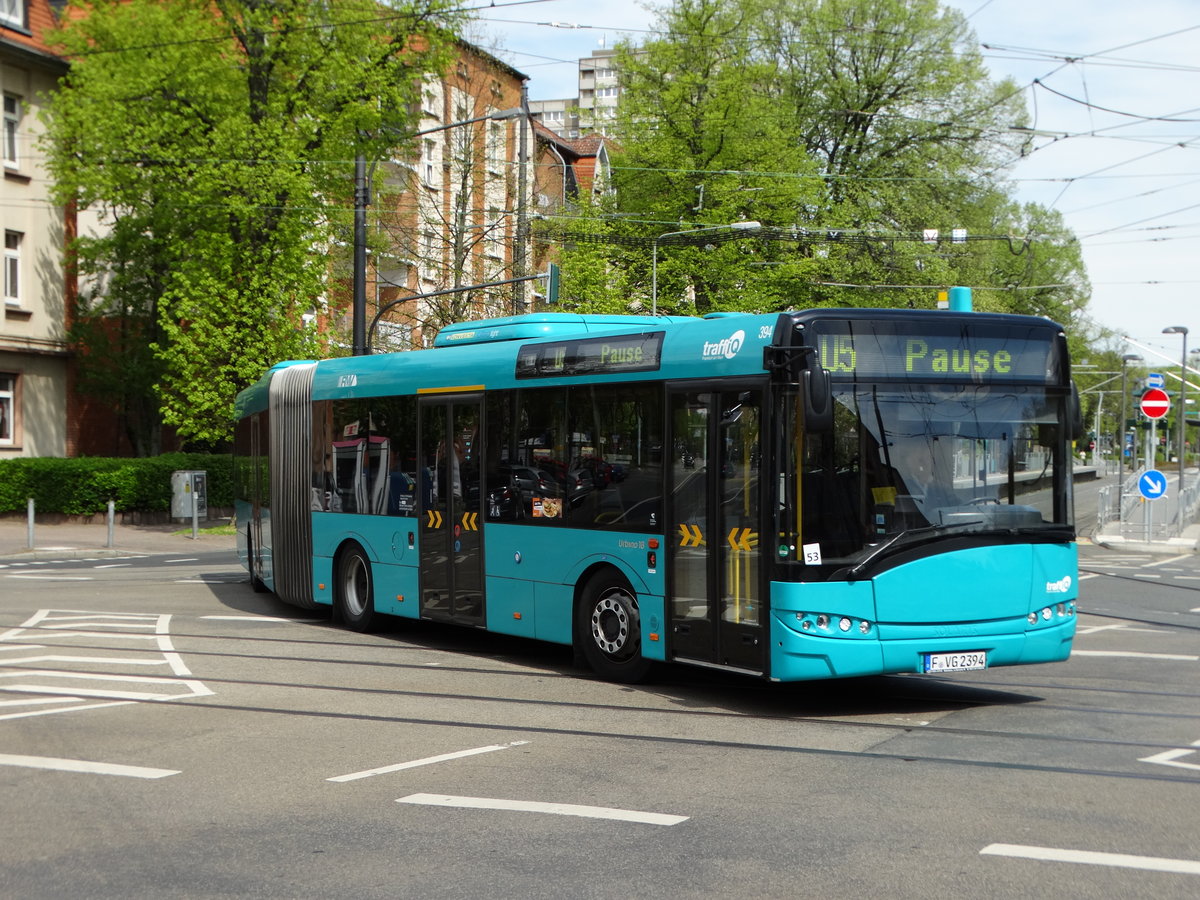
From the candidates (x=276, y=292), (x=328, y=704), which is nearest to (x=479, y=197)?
(x=276, y=292)


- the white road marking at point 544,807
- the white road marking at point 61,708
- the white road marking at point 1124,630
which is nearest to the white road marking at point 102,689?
the white road marking at point 61,708

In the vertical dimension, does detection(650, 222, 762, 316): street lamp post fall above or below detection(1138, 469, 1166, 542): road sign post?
above

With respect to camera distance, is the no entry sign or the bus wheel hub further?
the no entry sign

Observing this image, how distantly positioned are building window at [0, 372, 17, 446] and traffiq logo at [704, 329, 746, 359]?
3067 cm

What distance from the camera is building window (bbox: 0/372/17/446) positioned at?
36750 mm

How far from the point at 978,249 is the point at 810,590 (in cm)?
3828

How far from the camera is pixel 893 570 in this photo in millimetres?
9406

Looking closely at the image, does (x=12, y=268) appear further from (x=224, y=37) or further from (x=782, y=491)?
(x=782, y=491)

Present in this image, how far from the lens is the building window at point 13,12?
1474 inches

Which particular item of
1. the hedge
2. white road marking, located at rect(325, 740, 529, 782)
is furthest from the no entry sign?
white road marking, located at rect(325, 740, 529, 782)

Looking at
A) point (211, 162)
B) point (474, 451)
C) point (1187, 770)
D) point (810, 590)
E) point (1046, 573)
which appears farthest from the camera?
point (211, 162)

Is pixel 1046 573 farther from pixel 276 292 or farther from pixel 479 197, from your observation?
pixel 479 197

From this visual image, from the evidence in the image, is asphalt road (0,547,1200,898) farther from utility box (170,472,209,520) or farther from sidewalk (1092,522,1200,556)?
utility box (170,472,209,520)

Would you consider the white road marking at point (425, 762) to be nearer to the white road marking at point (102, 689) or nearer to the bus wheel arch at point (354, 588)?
the white road marking at point (102, 689)
